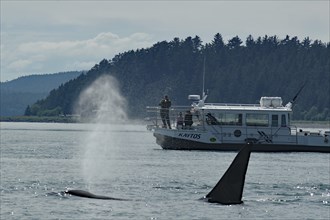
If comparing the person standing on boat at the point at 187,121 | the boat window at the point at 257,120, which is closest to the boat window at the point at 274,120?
the boat window at the point at 257,120

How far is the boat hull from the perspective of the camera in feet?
303

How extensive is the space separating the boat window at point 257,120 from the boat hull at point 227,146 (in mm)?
1746

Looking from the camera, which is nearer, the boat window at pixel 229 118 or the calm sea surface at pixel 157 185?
the calm sea surface at pixel 157 185

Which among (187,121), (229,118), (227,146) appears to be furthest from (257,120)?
(187,121)

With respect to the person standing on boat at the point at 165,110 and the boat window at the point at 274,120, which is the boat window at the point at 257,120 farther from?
the person standing on boat at the point at 165,110

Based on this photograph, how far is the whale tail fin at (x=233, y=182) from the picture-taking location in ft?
141

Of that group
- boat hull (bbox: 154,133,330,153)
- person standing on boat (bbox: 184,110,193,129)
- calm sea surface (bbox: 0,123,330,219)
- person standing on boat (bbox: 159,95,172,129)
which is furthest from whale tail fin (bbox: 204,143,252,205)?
person standing on boat (bbox: 159,95,172,129)

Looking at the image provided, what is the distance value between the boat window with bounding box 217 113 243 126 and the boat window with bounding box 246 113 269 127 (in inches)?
30.0

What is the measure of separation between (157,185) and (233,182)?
12682 mm

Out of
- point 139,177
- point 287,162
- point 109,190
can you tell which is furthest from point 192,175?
point 287,162

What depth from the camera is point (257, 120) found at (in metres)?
93.2

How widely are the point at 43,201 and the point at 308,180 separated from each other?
68.5ft

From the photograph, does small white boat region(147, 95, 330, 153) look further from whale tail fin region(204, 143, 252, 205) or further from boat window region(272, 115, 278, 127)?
whale tail fin region(204, 143, 252, 205)

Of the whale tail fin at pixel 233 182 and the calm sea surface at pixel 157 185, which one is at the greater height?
the whale tail fin at pixel 233 182
